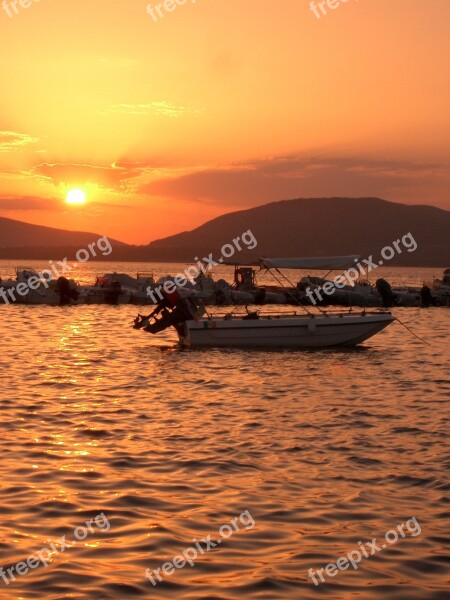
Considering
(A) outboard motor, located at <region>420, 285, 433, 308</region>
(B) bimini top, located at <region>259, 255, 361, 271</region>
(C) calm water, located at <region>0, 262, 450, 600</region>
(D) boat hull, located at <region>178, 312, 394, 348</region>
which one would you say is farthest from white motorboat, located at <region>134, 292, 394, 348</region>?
(A) outboard motor, located at <region>420, 285, 433, 308</region>

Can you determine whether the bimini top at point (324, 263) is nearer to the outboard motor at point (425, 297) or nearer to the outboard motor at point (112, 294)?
the outboard motor at point (112, 294)

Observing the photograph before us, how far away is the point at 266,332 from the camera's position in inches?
1401

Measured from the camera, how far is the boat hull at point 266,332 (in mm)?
35562

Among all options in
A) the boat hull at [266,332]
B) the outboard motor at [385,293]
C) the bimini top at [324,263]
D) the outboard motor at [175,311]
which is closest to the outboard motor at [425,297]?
the outboard motor at [385,293]

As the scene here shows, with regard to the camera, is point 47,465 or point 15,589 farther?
point 47,465

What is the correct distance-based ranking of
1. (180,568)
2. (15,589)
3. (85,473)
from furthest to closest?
(85,473) → (180,568) → (15,589)

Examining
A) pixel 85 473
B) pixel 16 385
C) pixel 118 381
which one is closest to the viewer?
pixel 85 473

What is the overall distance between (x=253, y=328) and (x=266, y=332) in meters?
0.56

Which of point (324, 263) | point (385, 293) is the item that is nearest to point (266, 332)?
point (324, 263)

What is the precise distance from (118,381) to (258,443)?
34.0 ft

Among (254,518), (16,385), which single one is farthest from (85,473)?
(16,385)

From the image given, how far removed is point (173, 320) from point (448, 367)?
35.5ft

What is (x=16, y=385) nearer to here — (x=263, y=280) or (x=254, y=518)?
(x=254, y=518)

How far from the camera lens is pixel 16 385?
24469mm
